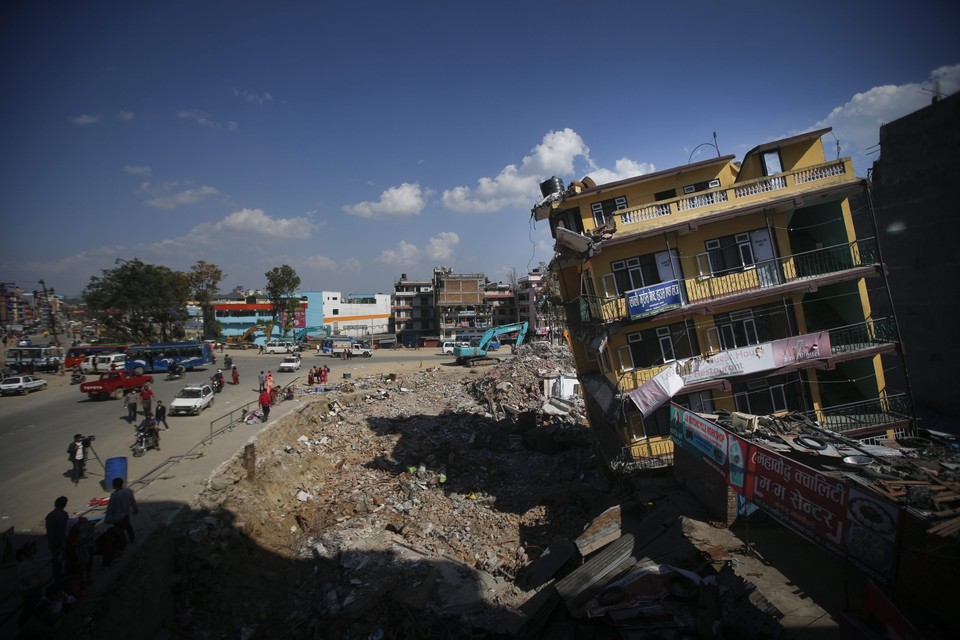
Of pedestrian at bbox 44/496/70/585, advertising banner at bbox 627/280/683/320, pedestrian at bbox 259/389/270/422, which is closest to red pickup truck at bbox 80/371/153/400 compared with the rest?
pedestrian at bbox 259/389/270/422

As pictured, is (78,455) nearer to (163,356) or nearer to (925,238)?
(163,356)

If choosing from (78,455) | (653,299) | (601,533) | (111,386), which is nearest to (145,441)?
(78,455)

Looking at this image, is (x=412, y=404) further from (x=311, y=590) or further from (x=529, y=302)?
(x=529, y=302)

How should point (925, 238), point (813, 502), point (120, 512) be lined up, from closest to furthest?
point (813, 502), point (120, 512), point (925, 238)

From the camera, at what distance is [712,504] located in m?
9.23

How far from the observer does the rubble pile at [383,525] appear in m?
9.80

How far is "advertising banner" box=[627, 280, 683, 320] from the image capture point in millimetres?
13297

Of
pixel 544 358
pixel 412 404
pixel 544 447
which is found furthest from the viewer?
pixel 544 358

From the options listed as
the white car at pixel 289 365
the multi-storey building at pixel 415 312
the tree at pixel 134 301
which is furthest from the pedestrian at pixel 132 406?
the multi-storey building at pixel 415 312

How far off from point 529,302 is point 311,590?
6329cm

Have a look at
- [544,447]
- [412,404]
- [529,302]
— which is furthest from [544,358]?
[529,302]

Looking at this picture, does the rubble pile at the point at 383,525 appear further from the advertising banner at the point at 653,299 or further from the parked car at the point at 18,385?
the parked car at the point at 18,385

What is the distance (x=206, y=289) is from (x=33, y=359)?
107 feet

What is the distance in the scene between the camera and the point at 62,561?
332 inches
